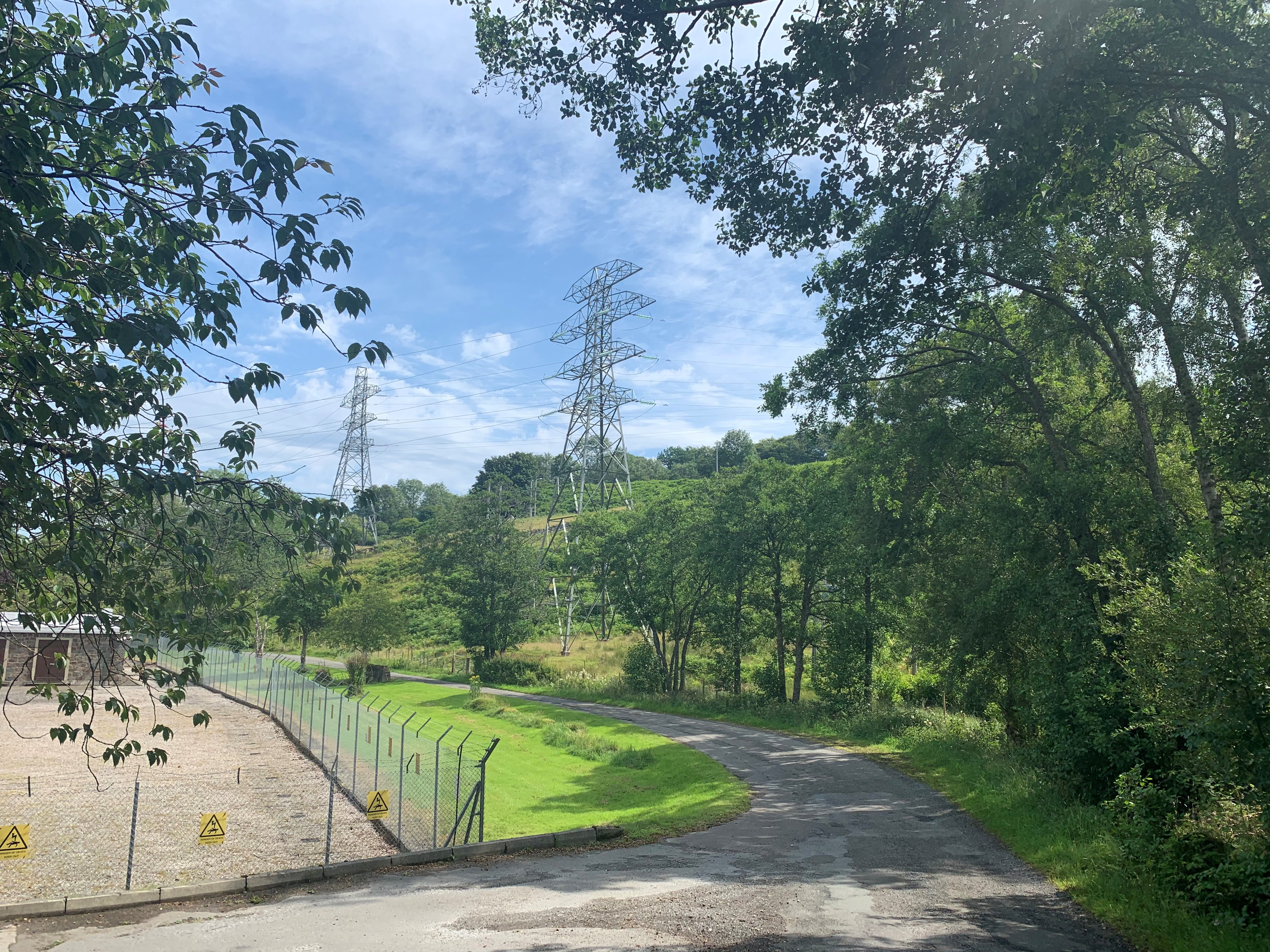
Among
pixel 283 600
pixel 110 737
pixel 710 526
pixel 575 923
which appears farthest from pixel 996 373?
pixel 110 737

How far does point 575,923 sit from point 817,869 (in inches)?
197

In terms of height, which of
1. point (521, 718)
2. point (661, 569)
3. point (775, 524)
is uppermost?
point (775, 524)

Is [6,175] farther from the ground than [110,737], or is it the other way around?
[6,175]

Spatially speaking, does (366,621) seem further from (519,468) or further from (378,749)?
(519,468)

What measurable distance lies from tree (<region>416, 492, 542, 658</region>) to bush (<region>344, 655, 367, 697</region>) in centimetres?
807

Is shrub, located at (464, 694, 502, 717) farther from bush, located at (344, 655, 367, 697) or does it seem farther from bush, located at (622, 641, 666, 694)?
bush, located at (622, 641, 666, 694)

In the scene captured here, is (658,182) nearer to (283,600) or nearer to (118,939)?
(283,600)

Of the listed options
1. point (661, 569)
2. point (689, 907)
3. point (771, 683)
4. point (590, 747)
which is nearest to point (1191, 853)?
point (689, 907)

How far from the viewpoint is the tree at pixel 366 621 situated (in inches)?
2280

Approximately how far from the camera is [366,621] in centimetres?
5803

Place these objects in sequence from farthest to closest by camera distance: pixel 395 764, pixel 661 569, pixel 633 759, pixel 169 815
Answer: pixel 661 569 → pixel 633 759 → pixel 169 815 → pixel 395 764

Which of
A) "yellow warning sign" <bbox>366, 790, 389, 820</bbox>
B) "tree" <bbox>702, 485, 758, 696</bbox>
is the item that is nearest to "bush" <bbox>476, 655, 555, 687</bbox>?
"tree" <bbox>702, 485, 758, 696</bbox>

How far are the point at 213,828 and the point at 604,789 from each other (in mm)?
12645

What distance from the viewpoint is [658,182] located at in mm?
11609
